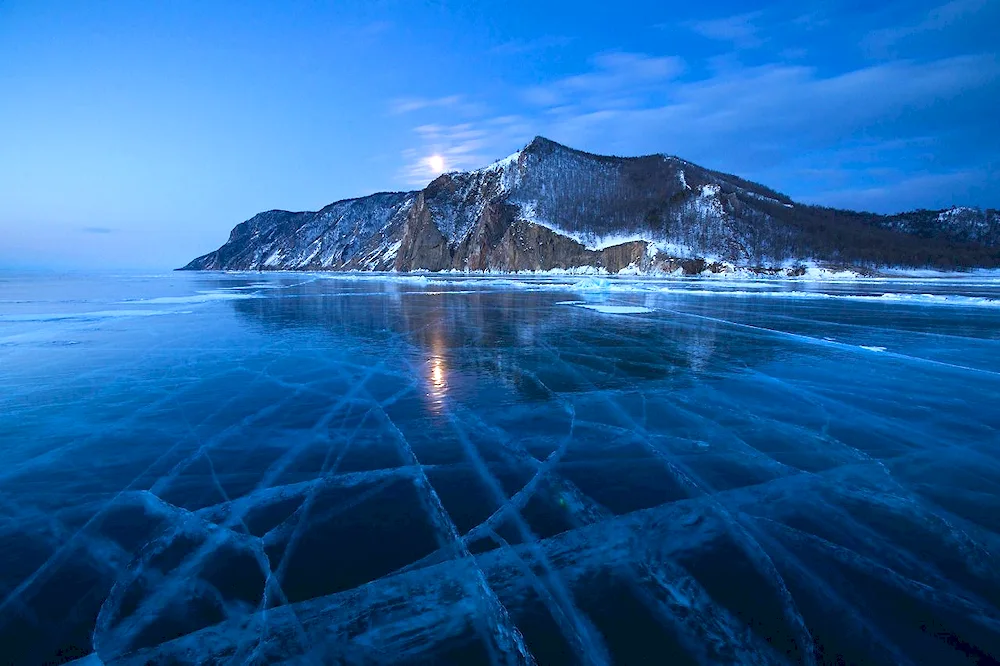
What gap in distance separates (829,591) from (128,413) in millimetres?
8528

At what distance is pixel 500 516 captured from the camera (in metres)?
4.16

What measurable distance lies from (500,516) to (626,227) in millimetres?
108234

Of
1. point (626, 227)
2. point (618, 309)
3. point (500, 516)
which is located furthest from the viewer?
point (626, 227)

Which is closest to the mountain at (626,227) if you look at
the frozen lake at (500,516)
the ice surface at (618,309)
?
the ice surface at (618,309)

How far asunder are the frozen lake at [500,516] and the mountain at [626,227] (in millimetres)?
86822

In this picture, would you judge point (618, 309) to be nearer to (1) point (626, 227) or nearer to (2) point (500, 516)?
(2) point (500, 516)

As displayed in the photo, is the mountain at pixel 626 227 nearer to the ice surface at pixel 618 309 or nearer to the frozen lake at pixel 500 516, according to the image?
the ice surface at pixel 618 309

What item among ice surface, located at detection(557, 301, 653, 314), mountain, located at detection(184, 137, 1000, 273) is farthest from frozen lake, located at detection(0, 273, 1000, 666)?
mountain, located at detection(184, 137, 1000, 273)

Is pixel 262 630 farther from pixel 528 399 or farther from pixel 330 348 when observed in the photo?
pixel 330 348

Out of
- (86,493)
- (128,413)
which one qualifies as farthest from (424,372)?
(86,493)

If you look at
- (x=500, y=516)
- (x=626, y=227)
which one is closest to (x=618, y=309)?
(x=500, y=516)

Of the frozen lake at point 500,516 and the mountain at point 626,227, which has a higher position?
the mountain at point 626,227

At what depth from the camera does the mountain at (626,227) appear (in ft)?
322

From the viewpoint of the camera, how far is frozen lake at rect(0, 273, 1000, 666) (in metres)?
2.88
